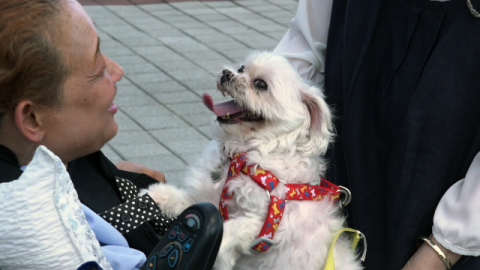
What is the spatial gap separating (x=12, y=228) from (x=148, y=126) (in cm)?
384

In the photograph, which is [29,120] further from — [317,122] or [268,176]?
[317,122]

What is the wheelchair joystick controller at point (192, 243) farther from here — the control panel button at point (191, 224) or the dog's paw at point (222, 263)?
the dog's paw at point (222, 263)

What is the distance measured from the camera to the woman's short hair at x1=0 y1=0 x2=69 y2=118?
1.31m

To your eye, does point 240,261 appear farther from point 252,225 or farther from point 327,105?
point 327,105

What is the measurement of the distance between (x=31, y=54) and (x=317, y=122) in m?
1.12

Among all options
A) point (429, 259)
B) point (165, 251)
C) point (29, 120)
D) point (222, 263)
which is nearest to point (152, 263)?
point (165, 251)

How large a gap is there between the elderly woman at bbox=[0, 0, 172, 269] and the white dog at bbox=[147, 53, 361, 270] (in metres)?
0.40

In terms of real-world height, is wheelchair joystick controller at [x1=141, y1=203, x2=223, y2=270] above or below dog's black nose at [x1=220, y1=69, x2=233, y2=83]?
above

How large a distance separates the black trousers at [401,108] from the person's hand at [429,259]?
0.29 ft

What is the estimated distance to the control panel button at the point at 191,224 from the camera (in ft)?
3.89

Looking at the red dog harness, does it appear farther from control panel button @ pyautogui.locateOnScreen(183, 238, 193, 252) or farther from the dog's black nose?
control panel button @ pyautogui.locateOnScreen(183, 238, 193, 252)

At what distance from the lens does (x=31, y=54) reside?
4.41 ft

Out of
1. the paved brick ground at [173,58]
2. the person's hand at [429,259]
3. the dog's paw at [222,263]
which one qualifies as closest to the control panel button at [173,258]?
the dog's paw at [222,263]

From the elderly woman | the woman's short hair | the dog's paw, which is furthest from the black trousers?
the woman's short hair
